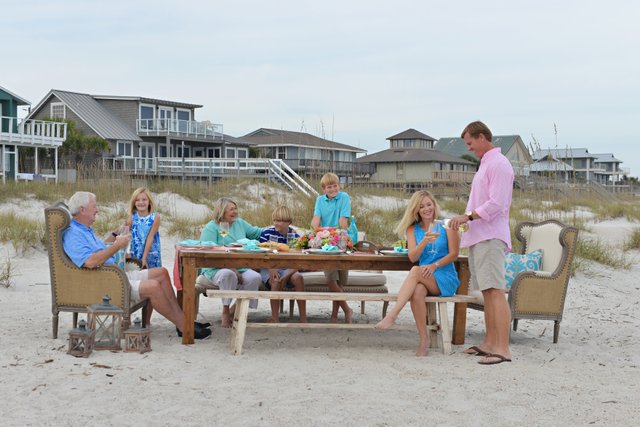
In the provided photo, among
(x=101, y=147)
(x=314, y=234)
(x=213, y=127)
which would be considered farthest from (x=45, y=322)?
(x=213, y=127)

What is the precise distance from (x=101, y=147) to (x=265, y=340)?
32.2 m

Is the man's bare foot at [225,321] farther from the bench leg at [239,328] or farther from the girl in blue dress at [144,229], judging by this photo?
the bench leg at [239,328]

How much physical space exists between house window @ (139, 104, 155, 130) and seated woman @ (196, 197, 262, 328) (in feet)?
113

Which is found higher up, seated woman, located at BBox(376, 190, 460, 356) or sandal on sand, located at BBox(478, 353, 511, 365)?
seated woman, located at BBox(376, 190, 460, 356)

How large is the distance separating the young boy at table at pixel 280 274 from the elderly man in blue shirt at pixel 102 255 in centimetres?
80

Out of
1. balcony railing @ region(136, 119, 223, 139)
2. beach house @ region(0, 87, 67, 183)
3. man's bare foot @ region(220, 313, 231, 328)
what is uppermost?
balcony railing @ region(136, 119, 223, 139)

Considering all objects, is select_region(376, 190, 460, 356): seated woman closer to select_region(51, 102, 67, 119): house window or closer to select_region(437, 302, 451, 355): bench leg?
select_region(437, 302, 451, 355): bench leg

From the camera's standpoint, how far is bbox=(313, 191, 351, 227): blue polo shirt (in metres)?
7.48

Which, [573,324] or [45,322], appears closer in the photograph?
[45,322]

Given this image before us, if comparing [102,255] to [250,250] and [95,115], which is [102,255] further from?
[95,115]

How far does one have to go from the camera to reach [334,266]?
19.9 feet

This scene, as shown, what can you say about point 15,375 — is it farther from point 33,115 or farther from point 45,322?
point 33,115

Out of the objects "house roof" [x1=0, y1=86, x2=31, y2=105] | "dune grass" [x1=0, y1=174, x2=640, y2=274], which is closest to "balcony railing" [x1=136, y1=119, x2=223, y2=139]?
"house roof" [x1=0, y1=86, x2=31, y2=105]

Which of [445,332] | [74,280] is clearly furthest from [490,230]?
[74,280]
